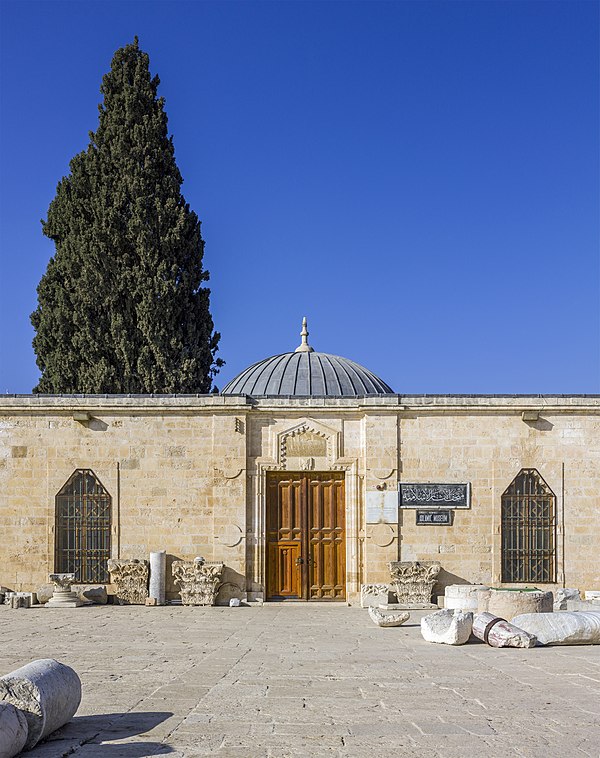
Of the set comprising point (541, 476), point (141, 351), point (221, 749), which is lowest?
point (221, 749)

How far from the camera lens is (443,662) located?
9008mm

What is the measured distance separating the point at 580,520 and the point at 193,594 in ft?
21.0

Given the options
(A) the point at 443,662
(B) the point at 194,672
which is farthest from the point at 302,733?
(A) the point at 443,662

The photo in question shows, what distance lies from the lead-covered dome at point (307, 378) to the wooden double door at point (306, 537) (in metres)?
3.35

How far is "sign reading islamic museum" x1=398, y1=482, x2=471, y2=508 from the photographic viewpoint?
1484cm

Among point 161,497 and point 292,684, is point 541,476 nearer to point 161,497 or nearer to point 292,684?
point 161,497

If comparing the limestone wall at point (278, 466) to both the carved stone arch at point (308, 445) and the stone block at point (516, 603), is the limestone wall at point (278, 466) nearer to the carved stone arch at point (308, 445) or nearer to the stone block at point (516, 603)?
the carved stone arch at point (308, 445)

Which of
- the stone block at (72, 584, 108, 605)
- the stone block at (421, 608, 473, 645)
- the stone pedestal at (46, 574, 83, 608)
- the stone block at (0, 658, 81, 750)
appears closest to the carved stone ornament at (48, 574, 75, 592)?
the stone pedestal at (46, 574, 83, 608)

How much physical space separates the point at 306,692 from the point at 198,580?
7.41 meters

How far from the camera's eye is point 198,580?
47.4ft

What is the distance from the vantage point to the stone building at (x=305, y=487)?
48.5ft

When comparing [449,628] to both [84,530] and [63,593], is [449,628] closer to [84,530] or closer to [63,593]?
[63,593]

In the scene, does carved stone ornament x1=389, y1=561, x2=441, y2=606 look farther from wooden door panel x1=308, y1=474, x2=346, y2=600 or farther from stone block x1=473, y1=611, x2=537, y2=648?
stone block x1=473, y1=611, x2=537, y2=648

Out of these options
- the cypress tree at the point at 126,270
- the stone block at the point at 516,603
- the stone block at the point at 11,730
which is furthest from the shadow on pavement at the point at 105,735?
the cypress tree at the point at 126,270
